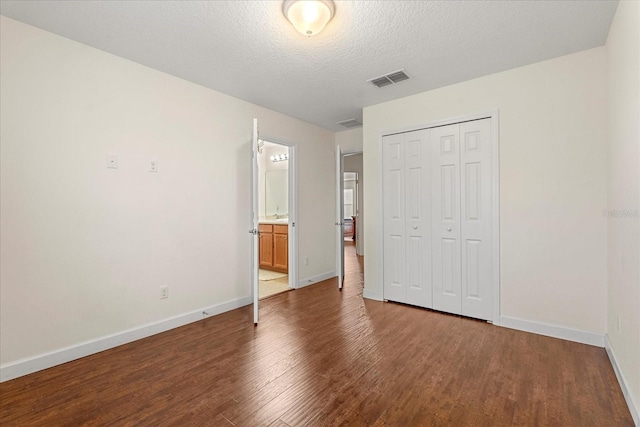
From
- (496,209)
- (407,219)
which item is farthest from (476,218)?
(407,219)

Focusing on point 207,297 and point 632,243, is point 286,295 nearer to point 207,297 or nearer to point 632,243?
point 207,297

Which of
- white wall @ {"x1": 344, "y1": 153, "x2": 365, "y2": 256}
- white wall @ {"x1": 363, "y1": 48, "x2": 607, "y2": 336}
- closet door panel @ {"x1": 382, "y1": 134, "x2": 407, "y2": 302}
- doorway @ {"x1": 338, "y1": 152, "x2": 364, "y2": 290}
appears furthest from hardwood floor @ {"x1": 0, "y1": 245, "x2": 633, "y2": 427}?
white wall @ {"x1": 344, "y1": 153, "x2": 365, "y2": 256}

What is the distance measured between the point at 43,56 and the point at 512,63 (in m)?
3.94

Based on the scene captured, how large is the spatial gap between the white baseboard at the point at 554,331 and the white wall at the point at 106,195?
295 cm

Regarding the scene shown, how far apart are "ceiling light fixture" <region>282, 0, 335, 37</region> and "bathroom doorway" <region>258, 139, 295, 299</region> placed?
2134 mm

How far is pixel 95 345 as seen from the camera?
249 centimetres

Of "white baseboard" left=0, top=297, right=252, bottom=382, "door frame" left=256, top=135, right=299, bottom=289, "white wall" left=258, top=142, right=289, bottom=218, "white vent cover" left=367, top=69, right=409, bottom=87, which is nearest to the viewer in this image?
"white baseboard" left=0, top=297, right=252, bottom=382

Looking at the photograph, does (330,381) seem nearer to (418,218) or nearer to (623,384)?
(623,384)

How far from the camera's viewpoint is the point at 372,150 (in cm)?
393

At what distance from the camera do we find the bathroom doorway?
4.45m

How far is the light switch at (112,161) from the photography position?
260cm

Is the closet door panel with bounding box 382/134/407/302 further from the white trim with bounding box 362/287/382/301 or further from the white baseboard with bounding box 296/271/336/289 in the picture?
the white baseboard with bounding box 296/271/336/289

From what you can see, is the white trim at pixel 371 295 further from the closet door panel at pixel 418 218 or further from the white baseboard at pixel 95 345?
the white baseboard at pixel 95 345

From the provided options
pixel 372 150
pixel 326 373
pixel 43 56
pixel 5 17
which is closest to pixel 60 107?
pixel 43 56
